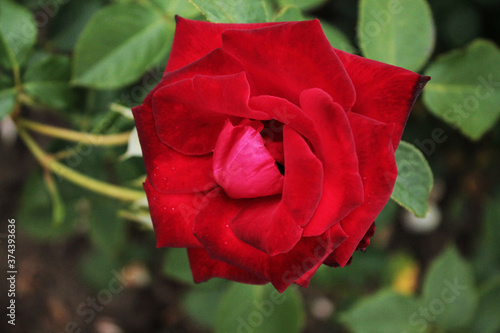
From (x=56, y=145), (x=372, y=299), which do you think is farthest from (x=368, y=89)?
(x=56, y=145)

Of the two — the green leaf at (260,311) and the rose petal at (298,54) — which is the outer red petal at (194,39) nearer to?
the rose petal at (298,54)

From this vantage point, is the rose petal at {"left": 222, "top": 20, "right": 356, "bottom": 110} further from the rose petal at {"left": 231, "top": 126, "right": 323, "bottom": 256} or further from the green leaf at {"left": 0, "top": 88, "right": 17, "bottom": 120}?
the green leaf at {"left": 0, "top": 88, "right": 17, "bottom": 120}

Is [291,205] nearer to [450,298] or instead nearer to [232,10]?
[232,10]

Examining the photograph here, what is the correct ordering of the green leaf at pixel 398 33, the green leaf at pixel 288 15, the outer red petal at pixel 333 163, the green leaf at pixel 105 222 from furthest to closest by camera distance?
the green leaf at pixel 105 222, the green leaf at pixel 398 33, the green leaf at pixel 288 15, the outer red petal at pixel 333 163

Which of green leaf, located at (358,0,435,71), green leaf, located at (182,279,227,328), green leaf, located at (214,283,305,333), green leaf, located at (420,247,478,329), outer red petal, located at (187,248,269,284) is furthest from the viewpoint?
green leaf, located at (182,279,227,328)

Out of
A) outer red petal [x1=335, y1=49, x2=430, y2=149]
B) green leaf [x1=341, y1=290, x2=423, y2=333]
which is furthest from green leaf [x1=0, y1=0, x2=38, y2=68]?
green leaf [x1=341, y1=290, x2=423, y2=333]

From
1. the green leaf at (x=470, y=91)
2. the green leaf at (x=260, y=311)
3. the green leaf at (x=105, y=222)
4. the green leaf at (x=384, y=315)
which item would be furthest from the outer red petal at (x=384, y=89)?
the green leaf at (x=105, y=222)

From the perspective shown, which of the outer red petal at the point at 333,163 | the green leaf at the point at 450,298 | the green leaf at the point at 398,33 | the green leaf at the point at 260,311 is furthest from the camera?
the green leaf at the point at 450,298
